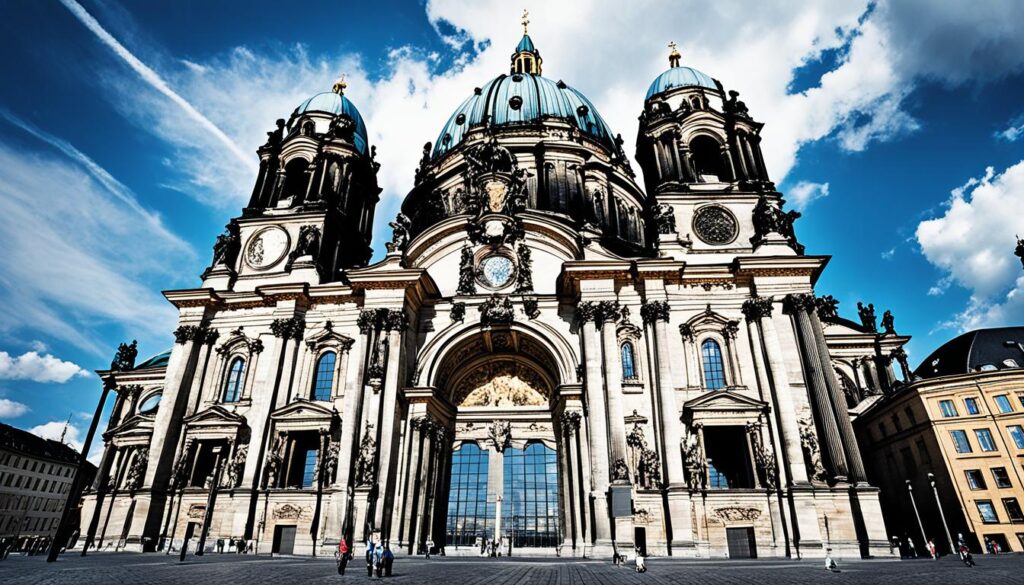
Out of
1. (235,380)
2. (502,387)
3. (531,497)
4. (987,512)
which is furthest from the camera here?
(502,387)

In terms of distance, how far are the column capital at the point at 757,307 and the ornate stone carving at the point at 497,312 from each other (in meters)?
11.9

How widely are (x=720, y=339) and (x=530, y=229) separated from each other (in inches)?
466

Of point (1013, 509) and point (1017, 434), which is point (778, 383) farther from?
point (1017, 434)

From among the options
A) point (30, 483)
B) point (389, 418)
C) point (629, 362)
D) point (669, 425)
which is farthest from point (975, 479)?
point (30, 483)

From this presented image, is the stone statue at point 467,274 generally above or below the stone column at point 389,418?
above

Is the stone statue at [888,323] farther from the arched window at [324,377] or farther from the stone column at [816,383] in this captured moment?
the arched window at [324,377]

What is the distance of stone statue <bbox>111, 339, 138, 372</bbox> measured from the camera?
37300 millimetres

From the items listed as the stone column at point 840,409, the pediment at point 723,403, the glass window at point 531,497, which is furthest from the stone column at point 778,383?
the glass window at point 531,497

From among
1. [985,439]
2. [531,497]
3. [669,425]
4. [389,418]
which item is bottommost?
[531,497]

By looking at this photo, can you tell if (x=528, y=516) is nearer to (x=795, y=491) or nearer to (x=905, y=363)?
(x=795, y=491)

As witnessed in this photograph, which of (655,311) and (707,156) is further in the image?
(707,156)

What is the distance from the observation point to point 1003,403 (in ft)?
97.9

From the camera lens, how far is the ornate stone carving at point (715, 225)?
103ft

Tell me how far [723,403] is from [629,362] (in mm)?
4649
